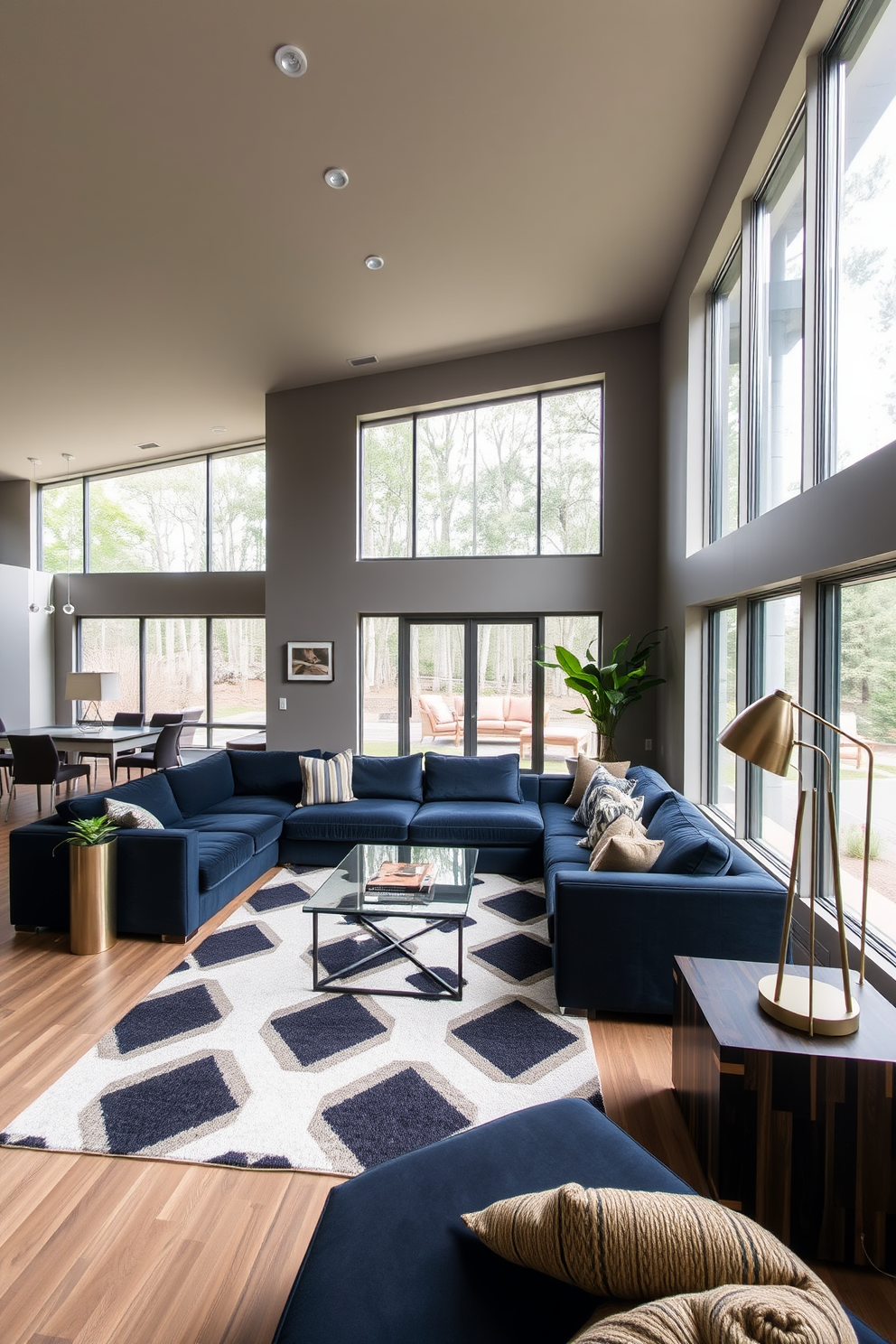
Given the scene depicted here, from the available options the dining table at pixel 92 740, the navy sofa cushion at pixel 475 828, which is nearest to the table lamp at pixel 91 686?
the dining table at pixel 92 740

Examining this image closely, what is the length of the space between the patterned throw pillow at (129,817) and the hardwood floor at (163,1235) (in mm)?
1245

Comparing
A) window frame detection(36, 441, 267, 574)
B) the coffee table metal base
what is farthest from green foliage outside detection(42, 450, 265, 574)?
the coffee table metal base

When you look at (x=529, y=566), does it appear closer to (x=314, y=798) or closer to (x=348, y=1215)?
(x=314, y=798)

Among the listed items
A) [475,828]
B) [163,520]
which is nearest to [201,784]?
[475,828]

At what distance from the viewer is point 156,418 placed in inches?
297

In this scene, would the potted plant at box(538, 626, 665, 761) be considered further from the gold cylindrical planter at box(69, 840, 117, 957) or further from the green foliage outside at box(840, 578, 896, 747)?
the gold cylindrical planter at box(69, 840, 117, 957)

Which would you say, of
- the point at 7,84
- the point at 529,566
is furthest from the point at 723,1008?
the point at 529,566

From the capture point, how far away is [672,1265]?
3.36 feet

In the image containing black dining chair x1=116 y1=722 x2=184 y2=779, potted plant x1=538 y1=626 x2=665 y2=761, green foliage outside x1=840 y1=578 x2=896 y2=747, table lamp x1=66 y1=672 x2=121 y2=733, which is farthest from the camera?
black dining chair x1=116 y1=722 x2=184 y2=779

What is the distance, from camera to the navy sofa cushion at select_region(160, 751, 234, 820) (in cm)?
483

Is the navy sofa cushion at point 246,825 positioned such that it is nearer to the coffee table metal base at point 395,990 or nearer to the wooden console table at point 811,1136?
the coffee table metal base at point 395,990

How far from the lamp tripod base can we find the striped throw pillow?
3.55 meters

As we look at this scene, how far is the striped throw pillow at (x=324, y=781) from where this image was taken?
5.18 meters

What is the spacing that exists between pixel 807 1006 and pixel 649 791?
2.39 metres
